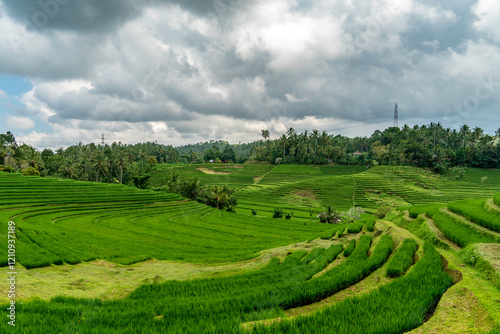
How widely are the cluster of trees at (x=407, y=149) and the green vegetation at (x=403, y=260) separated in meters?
107

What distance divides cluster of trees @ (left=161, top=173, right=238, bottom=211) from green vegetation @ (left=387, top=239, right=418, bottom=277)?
1924 inches

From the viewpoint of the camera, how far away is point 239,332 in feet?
14.3

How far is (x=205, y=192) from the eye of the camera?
65.6m

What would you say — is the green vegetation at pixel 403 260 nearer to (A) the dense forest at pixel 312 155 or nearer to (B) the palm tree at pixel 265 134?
(A) the dense forest at pixel 312 155

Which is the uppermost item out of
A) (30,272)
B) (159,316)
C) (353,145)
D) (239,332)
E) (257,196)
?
(353,145)

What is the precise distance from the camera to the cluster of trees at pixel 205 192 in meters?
58.8

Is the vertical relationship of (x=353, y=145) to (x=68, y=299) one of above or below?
above

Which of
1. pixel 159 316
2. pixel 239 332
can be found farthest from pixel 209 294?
pixel 239 332

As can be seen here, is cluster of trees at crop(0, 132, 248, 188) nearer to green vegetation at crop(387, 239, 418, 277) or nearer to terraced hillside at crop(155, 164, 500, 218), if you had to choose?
terraced hillside at crop(155, 164, 500, 218)

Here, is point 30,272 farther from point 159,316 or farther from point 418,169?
point 418,169

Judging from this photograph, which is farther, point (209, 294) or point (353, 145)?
point (353, 145)

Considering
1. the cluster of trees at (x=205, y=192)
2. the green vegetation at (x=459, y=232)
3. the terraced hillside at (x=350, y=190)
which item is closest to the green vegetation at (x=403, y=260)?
the green vegetation at (x=459, y=232)

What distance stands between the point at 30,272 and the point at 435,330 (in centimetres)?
1326

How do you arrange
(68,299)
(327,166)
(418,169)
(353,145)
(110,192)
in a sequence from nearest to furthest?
(68,299) → (110,192) → (418,169) → (327,166) → (353,145)
